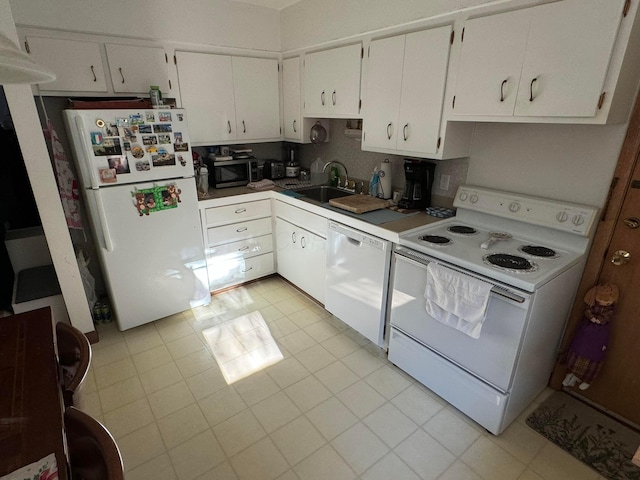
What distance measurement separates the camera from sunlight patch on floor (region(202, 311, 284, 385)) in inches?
90.9

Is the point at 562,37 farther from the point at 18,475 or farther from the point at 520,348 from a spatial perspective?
the point at 18,475

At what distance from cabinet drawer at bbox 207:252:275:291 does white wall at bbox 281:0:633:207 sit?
1.80m

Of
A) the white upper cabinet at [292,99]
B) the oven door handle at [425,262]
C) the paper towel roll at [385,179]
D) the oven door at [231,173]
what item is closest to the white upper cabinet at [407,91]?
the paper towel roll at [385,179]

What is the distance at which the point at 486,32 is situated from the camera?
1.76 metres

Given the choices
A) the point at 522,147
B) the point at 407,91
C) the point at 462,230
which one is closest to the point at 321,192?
the point at 407,91

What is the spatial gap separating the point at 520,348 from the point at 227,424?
61.5 inches

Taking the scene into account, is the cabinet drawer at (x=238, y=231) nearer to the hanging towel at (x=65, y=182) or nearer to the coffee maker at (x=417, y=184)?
the hanging towel at (x=65, y=182)

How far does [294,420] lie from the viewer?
1916 mm

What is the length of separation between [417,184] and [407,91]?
63cm

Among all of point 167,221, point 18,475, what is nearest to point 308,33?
point 167,221

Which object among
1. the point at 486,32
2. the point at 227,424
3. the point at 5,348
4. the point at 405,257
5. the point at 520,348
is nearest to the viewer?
the point at 5,348

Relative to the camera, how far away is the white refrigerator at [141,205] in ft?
7.30

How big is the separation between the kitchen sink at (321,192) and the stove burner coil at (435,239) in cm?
125

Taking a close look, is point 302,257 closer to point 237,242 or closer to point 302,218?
point 302,218
